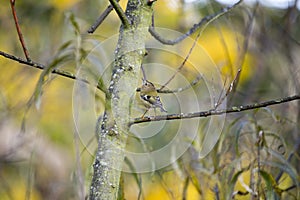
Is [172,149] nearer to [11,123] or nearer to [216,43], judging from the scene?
[216,43]

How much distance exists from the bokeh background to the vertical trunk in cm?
6

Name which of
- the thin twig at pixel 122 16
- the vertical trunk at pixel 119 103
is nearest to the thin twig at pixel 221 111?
the vertical trunk at pixel 119 103

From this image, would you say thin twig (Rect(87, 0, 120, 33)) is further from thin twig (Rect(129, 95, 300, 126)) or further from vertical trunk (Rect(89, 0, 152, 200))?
thin twig (Rect(129, 95, 300, 126))

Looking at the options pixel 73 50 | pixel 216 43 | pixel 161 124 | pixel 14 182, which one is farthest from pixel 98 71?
pixel 14 182

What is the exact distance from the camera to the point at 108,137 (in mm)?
791

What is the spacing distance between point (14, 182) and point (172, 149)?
2169 millimetres

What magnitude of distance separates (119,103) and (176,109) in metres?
0.23

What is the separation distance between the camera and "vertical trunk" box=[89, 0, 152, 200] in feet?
2.52

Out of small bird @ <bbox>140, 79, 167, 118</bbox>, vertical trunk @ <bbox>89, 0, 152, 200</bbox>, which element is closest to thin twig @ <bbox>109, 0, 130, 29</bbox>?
vertical trunk @ <bbox>89, 0, 152, 200</bbox>

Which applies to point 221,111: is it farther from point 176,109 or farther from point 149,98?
point 176,109

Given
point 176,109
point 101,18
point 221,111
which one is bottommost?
point 221,111

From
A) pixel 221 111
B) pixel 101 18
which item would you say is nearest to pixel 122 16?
pixel 101 18

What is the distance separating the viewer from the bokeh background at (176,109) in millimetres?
1168

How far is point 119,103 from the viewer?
800mm
